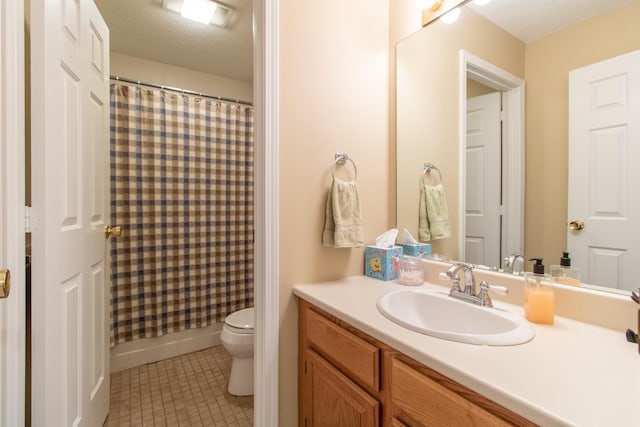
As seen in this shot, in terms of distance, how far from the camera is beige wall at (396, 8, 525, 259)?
117 cm

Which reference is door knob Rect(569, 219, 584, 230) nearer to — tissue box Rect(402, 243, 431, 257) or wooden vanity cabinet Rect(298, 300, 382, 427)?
tissue box Rect(402, 243, 431, 257)

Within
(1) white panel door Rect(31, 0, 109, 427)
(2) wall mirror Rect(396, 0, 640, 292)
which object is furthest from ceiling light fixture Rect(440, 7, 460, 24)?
(1) white panel door Rect(31, 0, 109, 427)

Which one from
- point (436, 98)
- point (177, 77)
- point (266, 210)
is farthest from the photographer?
point (177, 77)

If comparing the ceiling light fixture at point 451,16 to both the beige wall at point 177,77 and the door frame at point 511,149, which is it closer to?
the door frame at point 511,149

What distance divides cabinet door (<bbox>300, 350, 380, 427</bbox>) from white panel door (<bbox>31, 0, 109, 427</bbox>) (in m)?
0.84

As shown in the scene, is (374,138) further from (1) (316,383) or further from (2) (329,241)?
(1) (316,383)

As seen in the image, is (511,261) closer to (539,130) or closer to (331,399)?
(539,130)

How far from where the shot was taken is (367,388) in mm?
864

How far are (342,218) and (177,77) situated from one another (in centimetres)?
197

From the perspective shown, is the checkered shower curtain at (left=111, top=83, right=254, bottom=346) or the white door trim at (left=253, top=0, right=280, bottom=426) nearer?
the white door trim at (left=253, top=0, right=280, bottom=426)

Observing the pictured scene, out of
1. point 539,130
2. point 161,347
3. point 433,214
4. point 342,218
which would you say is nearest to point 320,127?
point 342,218

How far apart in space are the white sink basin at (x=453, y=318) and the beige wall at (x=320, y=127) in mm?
344

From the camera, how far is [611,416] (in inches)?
18.2

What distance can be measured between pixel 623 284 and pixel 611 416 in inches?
21.0
